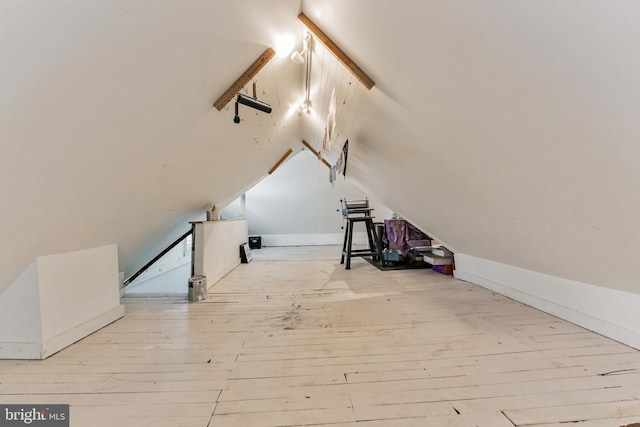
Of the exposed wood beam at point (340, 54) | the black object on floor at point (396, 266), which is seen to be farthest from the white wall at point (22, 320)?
the black object on floor at point (396, 266)

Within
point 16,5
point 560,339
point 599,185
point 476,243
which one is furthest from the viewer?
point 476,243

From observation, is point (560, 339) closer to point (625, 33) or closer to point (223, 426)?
point (625, 33)

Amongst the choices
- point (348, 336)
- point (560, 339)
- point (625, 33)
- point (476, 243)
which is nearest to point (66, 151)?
point (348, 336)

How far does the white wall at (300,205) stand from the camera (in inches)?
275

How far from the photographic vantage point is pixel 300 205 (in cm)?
718

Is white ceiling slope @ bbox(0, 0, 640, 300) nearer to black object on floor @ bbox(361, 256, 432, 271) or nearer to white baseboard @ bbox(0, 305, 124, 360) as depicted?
white baseboard @ bbox(0, 305, 124, 360)

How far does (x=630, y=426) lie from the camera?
100 cm

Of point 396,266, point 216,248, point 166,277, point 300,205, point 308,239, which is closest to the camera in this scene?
point 216,248

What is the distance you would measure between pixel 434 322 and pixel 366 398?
3.63 feet

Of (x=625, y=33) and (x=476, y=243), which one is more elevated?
(x=625, y=33)

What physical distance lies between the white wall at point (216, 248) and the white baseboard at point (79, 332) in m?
0.83

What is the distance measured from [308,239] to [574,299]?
5.89 m

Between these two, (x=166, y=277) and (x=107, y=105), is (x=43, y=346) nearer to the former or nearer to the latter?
(x=107, y=105)

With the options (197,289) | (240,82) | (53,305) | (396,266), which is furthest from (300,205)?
(53,305)
